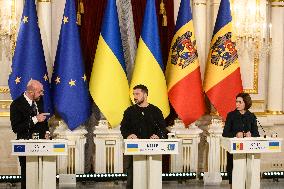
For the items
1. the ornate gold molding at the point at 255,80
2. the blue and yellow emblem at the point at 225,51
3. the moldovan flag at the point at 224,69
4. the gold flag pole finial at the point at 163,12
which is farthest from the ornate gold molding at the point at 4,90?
the ornate gold molding at the point at 255,80

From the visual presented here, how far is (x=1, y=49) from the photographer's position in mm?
7508

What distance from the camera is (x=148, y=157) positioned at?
5.63 meters

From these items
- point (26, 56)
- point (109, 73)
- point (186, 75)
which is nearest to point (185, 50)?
point (186, 75)

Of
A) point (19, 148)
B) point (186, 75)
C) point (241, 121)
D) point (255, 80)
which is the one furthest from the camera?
point (255, 80)

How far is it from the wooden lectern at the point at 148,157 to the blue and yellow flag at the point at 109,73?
184 cm

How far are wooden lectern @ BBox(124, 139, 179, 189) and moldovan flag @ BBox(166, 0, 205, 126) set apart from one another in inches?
76.6

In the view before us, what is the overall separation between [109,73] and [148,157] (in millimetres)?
2047

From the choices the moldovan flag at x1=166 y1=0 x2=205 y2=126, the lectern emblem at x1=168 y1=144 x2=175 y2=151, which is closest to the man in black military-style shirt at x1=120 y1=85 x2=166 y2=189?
the lectern emblem at x1=168 y1=144 x2=175 y2=151

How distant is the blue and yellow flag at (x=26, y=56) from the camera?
711 centimetres

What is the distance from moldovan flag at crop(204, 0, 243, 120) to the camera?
7562 mm

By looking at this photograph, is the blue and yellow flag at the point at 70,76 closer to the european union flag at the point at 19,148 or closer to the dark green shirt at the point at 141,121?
the dark green shirt at the point at 141,121

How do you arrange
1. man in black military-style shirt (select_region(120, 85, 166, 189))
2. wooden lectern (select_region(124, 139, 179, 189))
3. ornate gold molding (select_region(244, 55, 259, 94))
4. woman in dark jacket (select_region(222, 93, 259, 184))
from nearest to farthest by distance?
1. wooden lectern (select_region(124, 139, 179, 189))
2. man in black military-style shirt (select_region(120, 85, 166, 189))
3. woman in dark jacket (select_region(222, 93, 259, 184))
4. ornate gold molding (select_region(244, 55, 259, 94))

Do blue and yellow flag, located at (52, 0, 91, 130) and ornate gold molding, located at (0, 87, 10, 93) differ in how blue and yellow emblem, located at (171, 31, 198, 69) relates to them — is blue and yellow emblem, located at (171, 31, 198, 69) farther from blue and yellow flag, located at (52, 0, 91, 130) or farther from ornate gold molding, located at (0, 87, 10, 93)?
ornate gold molding, located at (0, 87, 10, 93)

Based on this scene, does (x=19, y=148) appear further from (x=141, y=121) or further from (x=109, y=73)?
(x=109, y=73)
